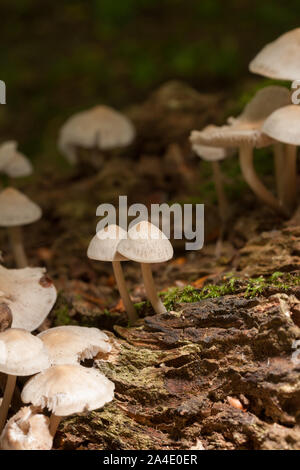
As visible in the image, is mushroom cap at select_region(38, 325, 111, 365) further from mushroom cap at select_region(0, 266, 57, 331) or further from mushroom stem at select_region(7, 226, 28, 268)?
mushroom stem at select_region(7, 226, 28, 268)

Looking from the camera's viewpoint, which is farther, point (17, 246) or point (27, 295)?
point (17, 246)

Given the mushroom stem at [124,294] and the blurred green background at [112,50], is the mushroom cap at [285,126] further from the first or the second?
the blurred green background at [112,50]

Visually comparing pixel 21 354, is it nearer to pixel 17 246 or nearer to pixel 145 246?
pixel 145 246

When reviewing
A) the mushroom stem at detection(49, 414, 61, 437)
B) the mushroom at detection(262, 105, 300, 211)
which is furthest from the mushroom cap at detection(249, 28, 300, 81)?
the mushroom stem at detection(49, 414, 61, 437)

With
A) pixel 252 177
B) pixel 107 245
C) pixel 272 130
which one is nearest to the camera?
pixel 107 245

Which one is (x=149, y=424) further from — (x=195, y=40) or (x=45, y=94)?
(x=45, y=94)

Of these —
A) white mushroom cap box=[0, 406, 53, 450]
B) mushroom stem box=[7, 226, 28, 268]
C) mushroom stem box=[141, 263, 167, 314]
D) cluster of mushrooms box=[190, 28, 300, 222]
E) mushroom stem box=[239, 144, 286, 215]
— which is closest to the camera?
white mushroom cap box=[0, 406, 53, 450]

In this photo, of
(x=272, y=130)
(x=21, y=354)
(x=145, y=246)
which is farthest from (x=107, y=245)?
(x=272, y=130)
